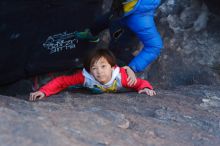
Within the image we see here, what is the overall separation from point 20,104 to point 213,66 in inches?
68.2

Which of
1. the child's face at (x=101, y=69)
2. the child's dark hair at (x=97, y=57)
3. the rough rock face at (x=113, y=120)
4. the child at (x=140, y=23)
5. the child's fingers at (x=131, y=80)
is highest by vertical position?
the child at (x=140, y=23)

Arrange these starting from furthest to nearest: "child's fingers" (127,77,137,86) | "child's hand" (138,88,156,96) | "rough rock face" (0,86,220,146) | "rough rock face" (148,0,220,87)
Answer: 1. "rough rock face" (148,0,220,87)
2. "child's fingers" (127,77,137,86)
3. "child's hand" (138,88,156,96)
4. "rough rock face" (0,86,220,146)

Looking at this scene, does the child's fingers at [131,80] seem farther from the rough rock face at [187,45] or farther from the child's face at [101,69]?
the rough rock face at [187,45]

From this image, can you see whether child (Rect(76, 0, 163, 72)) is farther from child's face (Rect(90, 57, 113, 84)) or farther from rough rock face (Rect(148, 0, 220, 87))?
rough rock face (Rect(148, 0, 220, 87))

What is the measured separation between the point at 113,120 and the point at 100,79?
0.95 m

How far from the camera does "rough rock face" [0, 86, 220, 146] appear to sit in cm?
154

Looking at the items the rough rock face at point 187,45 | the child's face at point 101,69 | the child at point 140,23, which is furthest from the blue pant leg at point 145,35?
the rough rock face at point 187,45

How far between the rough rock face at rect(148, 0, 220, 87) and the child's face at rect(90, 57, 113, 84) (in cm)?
60

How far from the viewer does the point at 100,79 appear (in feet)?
9.14

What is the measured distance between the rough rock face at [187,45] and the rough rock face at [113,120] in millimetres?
611

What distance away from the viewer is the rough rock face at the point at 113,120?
5.04 feet

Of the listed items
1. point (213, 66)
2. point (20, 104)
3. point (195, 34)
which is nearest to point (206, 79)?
point (213, 66)

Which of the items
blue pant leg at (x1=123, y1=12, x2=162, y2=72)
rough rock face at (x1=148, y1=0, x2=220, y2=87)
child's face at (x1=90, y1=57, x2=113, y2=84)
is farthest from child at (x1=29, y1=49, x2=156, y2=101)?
rough rock face at (x1=148, y1=0, x2=220, y2=87)

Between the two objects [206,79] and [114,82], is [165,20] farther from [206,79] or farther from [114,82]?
[114,82]
